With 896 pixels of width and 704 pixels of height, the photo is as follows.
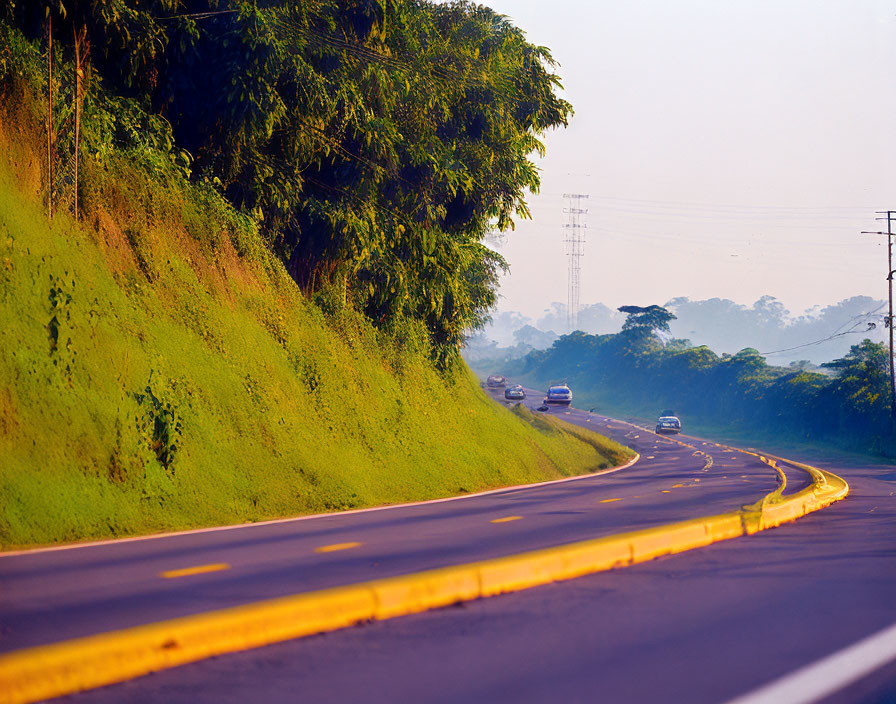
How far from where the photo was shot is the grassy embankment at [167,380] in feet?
44.3

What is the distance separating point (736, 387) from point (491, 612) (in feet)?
288

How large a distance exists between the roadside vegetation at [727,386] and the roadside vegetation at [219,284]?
140 ft

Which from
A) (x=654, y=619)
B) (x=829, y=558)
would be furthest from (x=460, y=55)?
(x=654, y=619)

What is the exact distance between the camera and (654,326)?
126 metres

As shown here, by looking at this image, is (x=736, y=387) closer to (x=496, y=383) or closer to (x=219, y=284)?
(x=496, y=383)

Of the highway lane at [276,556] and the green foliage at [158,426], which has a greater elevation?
the green foliage at [158,426]

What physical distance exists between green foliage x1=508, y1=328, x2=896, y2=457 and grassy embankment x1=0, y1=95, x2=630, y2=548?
45825 millimetres

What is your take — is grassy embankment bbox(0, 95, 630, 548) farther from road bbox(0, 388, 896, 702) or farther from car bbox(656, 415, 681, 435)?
car bbox(656, 415, 681, 435)

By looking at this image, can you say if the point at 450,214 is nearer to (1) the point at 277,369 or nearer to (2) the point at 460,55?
(2) the point at 460,55

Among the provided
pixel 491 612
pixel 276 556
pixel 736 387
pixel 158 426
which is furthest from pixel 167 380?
pixel 736 387

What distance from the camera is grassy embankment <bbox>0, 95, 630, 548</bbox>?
44.3 ft

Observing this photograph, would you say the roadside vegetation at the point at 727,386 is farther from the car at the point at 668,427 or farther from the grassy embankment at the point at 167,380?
the grassy embankment at the point at 167,380

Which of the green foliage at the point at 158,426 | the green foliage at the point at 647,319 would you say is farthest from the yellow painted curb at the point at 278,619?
the green foliage at the point at 647,319

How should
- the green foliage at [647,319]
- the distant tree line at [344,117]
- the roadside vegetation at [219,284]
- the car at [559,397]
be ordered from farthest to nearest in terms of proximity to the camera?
the green foliage at [647,319], the car at [559,397], the distant tree line at [344,117], the roadside vegetation at [219,284]
